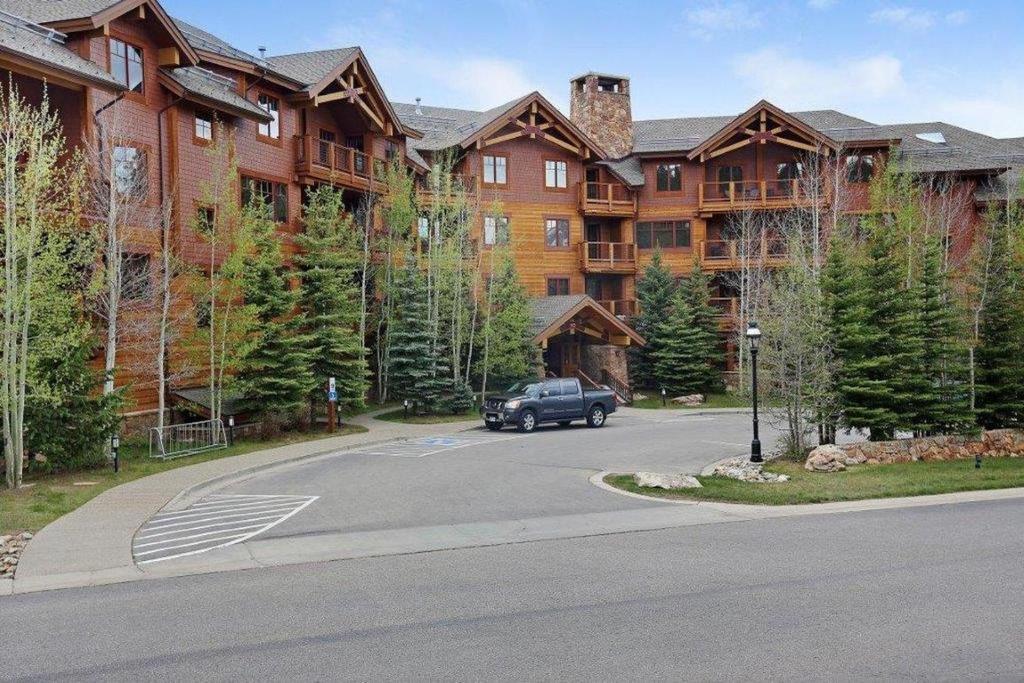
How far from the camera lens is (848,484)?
59.8 ft

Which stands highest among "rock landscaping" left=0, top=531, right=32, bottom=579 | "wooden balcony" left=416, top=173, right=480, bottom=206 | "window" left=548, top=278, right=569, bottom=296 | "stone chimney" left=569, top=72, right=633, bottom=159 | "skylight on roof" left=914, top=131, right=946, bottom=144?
"stone chimney" left=569, top=72, right=633, bottom=159

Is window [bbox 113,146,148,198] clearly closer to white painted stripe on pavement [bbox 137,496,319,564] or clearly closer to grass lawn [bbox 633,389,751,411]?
white painted stripe on pavement [bbox 137,496,319,564]

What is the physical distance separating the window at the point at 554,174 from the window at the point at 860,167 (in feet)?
47.9

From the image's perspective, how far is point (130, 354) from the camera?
81.4 ft

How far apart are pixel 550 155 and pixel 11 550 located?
35.8 m

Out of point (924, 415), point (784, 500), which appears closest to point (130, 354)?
point (784, 500)

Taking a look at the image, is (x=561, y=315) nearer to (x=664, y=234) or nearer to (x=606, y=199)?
(x=606, y=199)

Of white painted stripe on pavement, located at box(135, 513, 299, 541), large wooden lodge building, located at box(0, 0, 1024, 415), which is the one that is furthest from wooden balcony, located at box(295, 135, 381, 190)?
white painted stripe on pavement, located at box(135, 513, 299, 541)

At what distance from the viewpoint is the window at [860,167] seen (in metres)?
44.0

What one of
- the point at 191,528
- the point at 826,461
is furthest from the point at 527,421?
the point at 191,528

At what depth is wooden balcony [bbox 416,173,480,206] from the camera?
120ft

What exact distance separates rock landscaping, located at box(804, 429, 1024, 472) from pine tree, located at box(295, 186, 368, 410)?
15.3 meters

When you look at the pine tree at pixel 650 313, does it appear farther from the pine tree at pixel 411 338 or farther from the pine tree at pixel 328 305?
→ the pine tree at pixel 328 305

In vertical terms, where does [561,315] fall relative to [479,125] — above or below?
below
